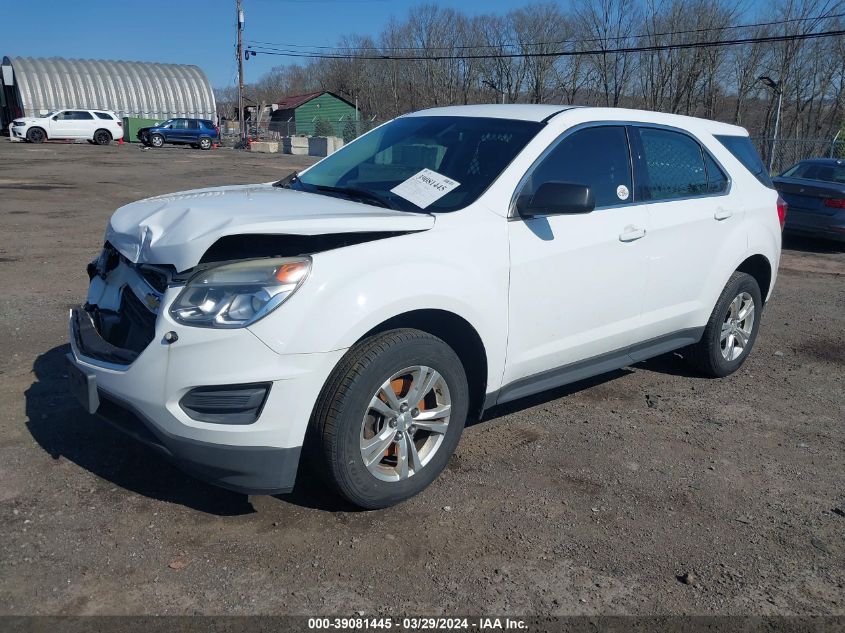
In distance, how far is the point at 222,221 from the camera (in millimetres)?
3273

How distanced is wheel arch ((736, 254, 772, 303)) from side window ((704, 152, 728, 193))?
609mm

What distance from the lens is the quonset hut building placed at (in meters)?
51.2

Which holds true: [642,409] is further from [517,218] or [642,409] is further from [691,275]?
[517,218]

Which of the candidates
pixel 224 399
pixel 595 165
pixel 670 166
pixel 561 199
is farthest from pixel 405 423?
pixel 670 166

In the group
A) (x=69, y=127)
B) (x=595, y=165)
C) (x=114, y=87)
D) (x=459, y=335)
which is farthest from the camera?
(x=114, y=87)

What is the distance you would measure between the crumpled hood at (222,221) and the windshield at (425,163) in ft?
0.85

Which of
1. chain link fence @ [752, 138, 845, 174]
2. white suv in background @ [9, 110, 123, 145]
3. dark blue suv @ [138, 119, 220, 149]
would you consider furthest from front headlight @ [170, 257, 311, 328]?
dark blue suv @ [138, 119, 220, 149]

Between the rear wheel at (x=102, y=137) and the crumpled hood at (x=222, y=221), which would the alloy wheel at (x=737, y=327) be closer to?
the crumpled hood at (x=222, y=221)

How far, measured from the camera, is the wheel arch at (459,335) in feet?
11.4

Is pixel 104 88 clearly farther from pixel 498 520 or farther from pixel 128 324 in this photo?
pixel 498 520

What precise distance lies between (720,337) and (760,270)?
0.73 metres

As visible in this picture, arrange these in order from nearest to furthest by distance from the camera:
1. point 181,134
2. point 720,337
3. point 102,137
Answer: point 720,337 → point 102,137 → point 181,134

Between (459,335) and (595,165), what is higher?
(595,165)

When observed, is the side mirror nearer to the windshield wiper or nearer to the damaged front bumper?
the windshield wiper
